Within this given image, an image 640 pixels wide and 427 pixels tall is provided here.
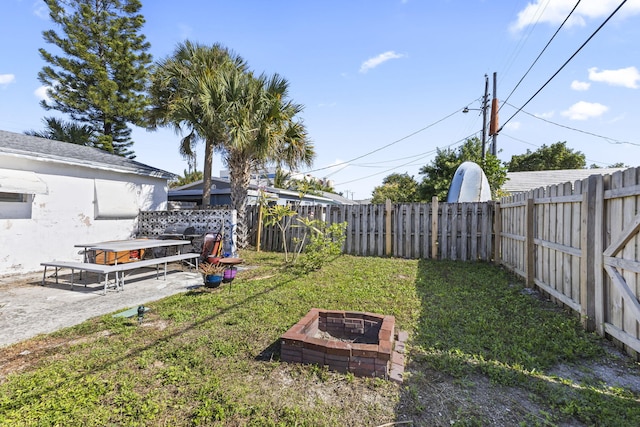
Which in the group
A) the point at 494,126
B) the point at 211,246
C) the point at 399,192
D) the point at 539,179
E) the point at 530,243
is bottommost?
the point at 211,246

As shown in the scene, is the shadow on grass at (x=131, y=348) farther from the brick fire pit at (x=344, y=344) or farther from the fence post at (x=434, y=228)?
the fence post at (x=434, y=228)

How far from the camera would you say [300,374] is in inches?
103

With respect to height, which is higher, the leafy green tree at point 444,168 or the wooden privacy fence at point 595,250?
the leafy green tree at point 444,168

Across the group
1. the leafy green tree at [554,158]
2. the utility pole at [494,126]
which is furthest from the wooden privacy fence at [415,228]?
the leafy green tree at [554,158]

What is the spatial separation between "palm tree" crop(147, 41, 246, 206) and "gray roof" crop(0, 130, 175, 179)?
1.78 meters

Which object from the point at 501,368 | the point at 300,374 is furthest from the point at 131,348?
the point at 501,368

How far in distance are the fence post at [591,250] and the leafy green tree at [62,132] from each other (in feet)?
70.4

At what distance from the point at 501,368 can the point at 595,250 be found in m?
1.81

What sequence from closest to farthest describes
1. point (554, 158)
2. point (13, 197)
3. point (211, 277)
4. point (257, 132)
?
1. point (211, 277)
2. point (13, 197)
3. point (257, 132)
4. point (554, 158)

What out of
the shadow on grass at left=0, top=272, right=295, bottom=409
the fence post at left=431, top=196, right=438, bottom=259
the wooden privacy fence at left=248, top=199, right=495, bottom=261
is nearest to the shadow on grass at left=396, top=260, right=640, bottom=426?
the shadow on grass at left=0, top=272, right=295, bottom=409

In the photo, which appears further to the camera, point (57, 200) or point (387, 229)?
point (387, 229)

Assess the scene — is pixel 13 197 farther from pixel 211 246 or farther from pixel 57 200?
pixel 211 246

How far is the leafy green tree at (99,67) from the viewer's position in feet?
53.8

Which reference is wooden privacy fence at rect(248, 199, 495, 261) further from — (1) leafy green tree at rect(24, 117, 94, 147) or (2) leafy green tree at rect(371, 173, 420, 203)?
(2) leafy green tree at rect(371, 173, 420, 203)
